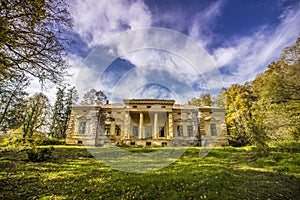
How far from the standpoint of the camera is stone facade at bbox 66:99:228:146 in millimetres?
20719

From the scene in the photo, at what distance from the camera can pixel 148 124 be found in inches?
920

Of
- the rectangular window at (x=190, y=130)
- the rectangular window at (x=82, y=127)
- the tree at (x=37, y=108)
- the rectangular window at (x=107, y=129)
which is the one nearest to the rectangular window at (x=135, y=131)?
the rectangular window at (x=107, y=129)

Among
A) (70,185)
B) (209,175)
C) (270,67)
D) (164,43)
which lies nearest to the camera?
(70,185)

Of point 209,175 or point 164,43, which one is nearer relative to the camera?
point 209,175

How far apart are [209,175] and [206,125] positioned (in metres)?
16.6

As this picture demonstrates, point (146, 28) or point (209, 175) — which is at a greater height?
point (146, 28)

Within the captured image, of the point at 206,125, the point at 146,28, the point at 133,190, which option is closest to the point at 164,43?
the point at 146,28

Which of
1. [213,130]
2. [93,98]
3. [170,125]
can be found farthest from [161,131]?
[93,98]

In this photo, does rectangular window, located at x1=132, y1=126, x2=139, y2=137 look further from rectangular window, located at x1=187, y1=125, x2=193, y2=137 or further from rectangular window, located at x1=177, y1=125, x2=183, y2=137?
rectangular window, located at x1=187, y1=125, x2=193, y2=137

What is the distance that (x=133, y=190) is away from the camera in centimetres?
475

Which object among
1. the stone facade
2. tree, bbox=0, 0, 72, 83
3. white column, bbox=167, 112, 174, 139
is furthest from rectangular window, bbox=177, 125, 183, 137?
tree, bbox=0, 0, 72, 83

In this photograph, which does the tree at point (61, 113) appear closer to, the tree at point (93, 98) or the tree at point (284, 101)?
the tree at point (93, 98)

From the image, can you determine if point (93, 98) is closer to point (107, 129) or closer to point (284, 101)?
point (107, 129)

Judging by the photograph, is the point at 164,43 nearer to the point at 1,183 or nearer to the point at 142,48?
the point at 142,48
